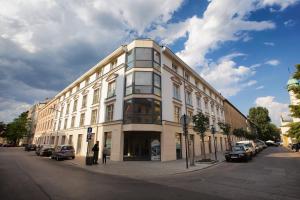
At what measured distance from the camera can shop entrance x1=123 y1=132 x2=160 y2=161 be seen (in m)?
18.1

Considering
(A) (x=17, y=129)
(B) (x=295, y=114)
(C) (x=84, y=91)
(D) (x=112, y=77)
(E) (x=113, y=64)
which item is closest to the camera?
(B) (x=295, y=114)

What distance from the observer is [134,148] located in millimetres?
18859

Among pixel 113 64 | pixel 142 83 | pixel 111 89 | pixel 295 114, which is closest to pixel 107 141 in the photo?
pixel 111 89

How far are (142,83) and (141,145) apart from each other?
6626 millimetres

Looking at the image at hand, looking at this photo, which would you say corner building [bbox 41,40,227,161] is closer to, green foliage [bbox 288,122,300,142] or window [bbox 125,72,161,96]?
window [bbox 125,72,161,96]

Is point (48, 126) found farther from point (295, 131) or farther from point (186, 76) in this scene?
point (295, 131)

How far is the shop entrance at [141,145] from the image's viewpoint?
714 inches

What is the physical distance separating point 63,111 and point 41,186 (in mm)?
30479

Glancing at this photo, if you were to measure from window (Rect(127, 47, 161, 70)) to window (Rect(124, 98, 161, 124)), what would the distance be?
4069mm

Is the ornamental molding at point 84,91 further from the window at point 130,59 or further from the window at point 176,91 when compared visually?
the window at point 176,91

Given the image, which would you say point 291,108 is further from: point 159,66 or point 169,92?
point 159,66

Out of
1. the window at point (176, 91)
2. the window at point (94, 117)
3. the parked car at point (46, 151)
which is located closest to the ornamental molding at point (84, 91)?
Result: the window at point (94, 117)

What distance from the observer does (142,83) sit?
18.5m

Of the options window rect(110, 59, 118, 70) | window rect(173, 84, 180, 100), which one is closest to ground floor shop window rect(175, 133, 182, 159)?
window rect(173, 84, 180, 100)
